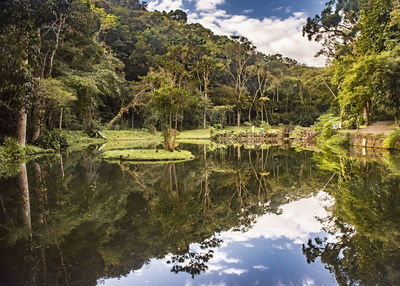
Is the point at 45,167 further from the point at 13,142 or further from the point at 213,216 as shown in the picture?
the point at 213,216

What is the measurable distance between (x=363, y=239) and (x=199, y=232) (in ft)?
7.20

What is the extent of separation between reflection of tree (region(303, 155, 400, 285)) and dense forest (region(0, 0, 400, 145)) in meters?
8.63

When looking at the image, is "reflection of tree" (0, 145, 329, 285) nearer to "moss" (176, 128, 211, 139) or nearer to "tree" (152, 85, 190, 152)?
"tree" (152, 85, 190, 152)

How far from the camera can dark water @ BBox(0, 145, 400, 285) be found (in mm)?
3088

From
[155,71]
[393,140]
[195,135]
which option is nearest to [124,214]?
[393,140]

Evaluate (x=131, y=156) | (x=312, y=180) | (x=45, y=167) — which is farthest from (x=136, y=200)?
(x=131, y=156)

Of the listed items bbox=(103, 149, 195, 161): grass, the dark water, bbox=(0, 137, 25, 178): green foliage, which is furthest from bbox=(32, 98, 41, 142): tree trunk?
the dark water

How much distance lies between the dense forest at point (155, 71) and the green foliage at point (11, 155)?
950 mm

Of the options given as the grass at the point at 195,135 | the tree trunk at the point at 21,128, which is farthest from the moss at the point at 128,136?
the tree trunk at the point at 21,128

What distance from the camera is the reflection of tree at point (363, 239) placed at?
307 cm

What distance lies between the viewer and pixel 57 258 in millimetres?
3303

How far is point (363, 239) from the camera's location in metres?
3.94

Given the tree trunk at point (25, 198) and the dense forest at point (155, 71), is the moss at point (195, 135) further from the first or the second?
the tree trunk at point (25, 198)

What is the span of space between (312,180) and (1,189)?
7.86 m
